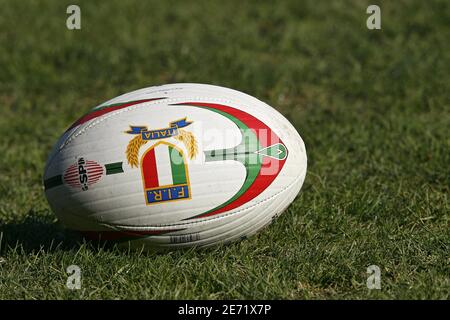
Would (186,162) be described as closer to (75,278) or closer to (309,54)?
(75,278)

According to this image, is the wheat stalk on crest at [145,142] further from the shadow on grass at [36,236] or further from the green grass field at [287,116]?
the shadow on grass at [36,236]

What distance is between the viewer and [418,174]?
5.63 metres

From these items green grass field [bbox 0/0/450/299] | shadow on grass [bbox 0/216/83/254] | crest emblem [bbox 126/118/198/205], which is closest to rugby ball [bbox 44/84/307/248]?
crest emblem [bbox 126/118/198/205]

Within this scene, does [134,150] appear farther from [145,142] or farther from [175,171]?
[175,171]

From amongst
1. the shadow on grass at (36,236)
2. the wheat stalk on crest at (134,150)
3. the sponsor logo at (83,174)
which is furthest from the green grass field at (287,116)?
the wheat stalk on crest at (134,150)

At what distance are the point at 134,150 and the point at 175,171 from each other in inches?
9.9

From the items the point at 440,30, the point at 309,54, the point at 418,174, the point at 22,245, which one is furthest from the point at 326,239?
the point at 440,30

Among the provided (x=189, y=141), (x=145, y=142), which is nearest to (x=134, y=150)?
(x=145, y=142)

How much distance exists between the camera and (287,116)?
6945 millimetres

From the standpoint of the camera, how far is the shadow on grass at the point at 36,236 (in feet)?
15.5

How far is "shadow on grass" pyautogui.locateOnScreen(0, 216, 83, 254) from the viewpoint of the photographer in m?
4.71

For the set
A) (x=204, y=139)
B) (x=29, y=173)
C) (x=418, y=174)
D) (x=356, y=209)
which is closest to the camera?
(x=204, y=139)

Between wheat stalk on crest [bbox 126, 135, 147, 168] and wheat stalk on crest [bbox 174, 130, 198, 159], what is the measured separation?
19cm
